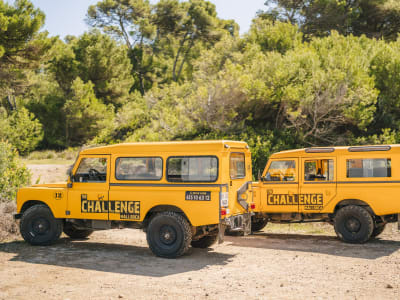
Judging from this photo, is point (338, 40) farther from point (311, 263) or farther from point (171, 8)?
point (171, 8)

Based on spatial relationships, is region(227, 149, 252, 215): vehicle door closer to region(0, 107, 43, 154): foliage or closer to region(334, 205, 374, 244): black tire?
region(334, 205, 374, 244): black tire

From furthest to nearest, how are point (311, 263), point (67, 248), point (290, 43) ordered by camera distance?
point (290, 43) → point (67, 248) → point (311, 263)

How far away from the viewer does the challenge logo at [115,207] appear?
369 inches

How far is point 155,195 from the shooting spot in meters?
9.20

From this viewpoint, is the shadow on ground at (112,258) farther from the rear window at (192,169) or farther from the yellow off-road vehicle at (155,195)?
the rear window at (192,169)

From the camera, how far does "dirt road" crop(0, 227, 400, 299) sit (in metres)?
6.66

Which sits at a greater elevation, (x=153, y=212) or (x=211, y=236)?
(x=153, y=212)

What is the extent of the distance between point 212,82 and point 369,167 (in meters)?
13.0

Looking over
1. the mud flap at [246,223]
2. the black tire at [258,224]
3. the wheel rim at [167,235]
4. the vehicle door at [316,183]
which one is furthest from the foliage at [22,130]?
the mud flap at [246,223]

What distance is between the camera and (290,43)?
93.7ft

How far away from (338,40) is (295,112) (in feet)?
25.1

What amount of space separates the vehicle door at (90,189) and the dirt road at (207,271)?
90cm

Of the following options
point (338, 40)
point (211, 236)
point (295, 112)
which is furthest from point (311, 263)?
point (338, 40)

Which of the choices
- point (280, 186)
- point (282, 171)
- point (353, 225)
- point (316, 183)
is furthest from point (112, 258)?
point (353, 225)
